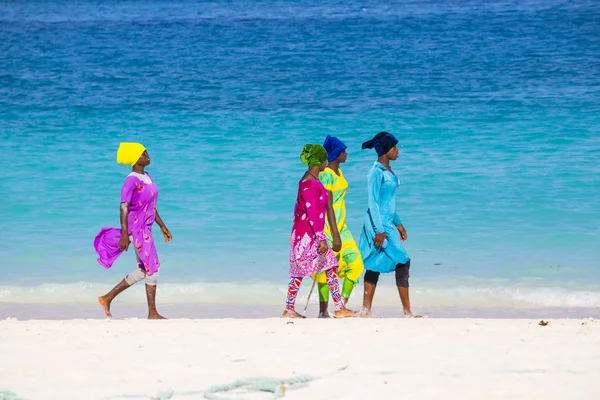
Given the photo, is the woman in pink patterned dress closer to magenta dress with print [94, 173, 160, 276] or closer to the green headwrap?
the green headwrap

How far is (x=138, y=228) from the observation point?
7117 mm

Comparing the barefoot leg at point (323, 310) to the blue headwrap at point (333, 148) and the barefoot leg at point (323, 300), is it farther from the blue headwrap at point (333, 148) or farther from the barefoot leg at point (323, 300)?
the blue headwrap at point (333, 148)

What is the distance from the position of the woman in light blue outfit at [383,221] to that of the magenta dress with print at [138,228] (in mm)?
1468

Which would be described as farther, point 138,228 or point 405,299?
point 405,299

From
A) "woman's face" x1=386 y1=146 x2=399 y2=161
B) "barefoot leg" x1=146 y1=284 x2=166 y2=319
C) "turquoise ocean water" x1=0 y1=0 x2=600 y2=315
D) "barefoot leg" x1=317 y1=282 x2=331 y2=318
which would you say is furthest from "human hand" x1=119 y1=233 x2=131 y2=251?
"turquoise ocean water" x1=0 y1=0 x2=600 y2=315

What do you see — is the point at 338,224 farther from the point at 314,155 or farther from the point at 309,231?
the point at 314,155

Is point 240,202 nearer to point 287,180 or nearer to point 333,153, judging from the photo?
point 287,180

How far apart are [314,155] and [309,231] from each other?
536 millimetres

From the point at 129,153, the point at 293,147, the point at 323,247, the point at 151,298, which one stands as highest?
the point at 293,147

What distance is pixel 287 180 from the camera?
47.7 feet
